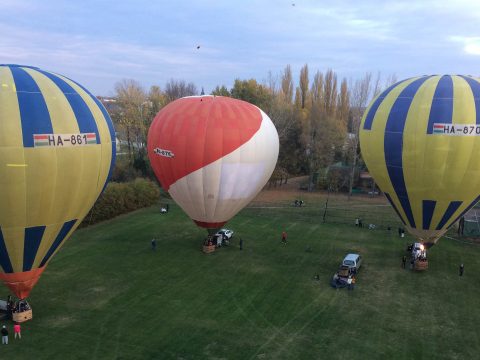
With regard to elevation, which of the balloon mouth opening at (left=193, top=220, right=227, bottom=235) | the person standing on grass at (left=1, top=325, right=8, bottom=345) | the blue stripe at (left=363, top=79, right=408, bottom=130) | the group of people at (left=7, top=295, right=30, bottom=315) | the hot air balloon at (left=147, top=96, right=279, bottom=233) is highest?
the blue stripe at (left=363, top=79, right=408, bottom=130)

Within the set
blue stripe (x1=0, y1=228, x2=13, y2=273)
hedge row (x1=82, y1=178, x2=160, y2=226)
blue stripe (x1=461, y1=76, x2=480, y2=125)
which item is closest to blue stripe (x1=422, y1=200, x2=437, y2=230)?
blue stripe (x1=461, y1=76, x2=480, y2=125)

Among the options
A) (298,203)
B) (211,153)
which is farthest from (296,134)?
(211,153)

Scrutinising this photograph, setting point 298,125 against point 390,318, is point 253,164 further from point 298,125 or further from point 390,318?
point 298,125

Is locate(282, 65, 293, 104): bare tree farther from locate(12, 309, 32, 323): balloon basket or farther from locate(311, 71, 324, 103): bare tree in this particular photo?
locate(12, 309, 32, 323): balloon basket

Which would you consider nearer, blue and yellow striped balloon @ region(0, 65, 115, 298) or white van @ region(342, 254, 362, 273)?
blue and yellow striped balloon @ region(0, 65, 115, 298)

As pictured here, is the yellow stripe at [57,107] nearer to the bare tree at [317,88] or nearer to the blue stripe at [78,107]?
Result: the blue stripe at [78,107]

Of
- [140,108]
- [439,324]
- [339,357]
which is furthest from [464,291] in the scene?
[140,108]
